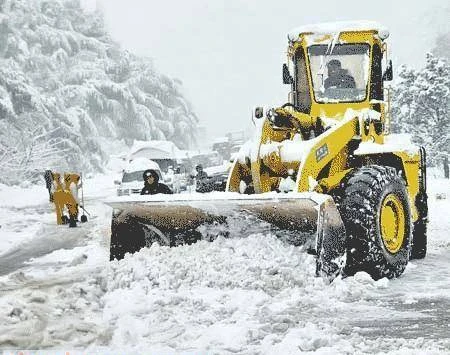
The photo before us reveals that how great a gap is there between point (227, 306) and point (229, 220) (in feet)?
5.39

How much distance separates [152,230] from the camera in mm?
7621

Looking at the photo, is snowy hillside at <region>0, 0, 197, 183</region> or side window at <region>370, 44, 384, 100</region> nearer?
side window at <region>370, 44, 384, 100</region>

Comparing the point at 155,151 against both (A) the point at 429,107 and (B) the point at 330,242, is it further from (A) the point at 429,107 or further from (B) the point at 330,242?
(B) the point at 330,242

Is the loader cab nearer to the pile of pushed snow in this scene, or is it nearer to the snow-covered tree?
the pile of pushed snow

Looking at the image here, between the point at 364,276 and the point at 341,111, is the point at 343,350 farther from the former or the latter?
the point at 341,111

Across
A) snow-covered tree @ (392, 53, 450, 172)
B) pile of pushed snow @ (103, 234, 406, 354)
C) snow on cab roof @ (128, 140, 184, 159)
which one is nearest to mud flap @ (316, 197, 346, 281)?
pile of pushed snow @ (103, 234, 406, 354)

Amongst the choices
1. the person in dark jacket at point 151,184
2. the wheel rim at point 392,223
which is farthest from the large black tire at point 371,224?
the person in dark jacket at point 151,184

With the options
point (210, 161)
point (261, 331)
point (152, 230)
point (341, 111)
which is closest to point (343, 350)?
point (261, 331)

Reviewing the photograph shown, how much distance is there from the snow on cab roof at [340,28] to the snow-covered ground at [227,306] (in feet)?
10.2

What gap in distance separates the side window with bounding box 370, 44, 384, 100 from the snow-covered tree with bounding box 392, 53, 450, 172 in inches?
914

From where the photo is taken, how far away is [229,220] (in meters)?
7.17

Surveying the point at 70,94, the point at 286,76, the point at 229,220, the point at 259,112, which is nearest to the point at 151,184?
the point at 259,112

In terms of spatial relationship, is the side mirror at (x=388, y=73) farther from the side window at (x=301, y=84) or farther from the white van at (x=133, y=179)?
the white van at (x=133, y=179)

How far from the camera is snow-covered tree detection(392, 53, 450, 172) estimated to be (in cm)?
3092
